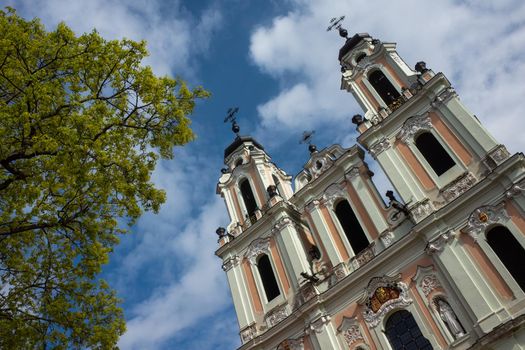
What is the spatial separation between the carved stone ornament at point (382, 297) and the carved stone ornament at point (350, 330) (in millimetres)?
488

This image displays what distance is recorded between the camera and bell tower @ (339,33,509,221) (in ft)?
55.2

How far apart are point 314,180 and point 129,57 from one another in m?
12.8

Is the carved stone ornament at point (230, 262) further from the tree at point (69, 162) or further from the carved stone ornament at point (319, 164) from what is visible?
the tree at point (69, 162)

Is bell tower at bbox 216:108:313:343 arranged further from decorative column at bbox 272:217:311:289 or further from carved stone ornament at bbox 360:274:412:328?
carved stone ornament at bbox 360:274:412:328

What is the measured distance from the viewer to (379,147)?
64.7 ft

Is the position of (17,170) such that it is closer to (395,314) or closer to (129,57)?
(129,57)

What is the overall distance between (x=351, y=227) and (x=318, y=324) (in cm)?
440

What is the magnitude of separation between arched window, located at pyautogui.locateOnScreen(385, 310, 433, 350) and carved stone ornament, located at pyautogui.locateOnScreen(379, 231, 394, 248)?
2608mm

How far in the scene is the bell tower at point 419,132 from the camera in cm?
1683

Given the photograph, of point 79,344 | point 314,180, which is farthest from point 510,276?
point 79,344

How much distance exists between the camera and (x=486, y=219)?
15320 millimetres

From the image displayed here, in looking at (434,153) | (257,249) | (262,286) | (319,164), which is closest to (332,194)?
(319,164)

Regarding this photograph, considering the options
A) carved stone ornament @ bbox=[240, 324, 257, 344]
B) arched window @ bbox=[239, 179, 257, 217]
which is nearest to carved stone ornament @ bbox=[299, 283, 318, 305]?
carved stone ornament @ bbox=[240, 324, 257, 344]

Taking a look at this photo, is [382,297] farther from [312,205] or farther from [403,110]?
[403,110]
